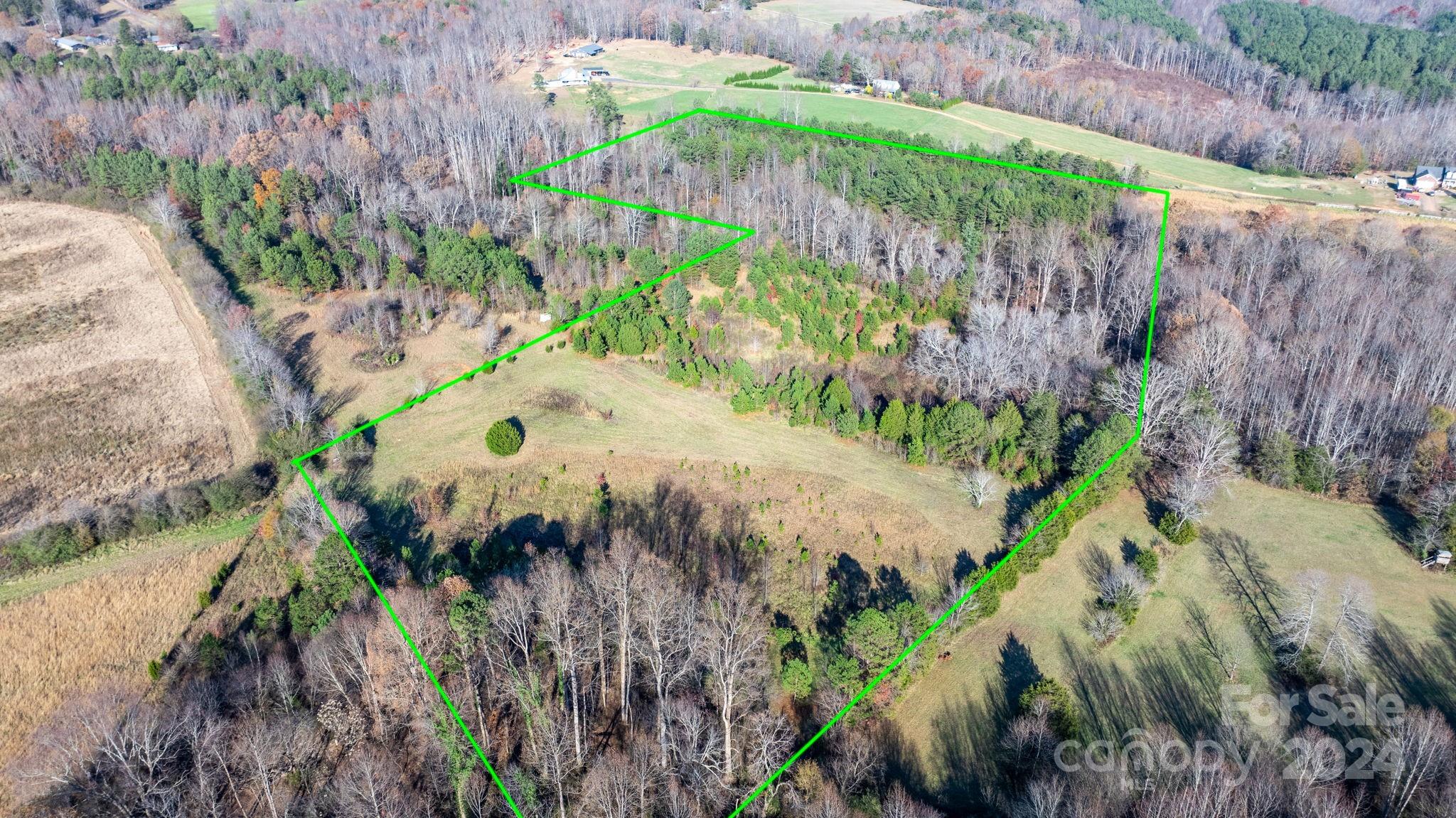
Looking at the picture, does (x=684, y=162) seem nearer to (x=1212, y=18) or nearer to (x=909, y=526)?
(x=909, y=526)

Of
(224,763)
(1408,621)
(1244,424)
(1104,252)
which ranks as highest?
(1104,252)

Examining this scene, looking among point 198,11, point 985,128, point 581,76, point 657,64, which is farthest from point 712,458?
point 198,11

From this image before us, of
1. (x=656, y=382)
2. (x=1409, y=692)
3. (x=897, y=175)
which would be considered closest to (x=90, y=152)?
(x=656, y=382)

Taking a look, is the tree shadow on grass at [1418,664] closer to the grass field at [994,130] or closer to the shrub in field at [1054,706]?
the shrub in field at [1054,706]

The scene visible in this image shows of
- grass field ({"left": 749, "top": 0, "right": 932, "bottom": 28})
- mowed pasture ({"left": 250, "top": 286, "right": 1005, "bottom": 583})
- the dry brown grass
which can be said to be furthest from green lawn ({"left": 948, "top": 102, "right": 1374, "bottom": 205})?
the dry brown grass

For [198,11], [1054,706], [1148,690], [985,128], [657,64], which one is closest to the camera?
[1054,706]

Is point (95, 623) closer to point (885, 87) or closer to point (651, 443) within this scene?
point (651, 443)
